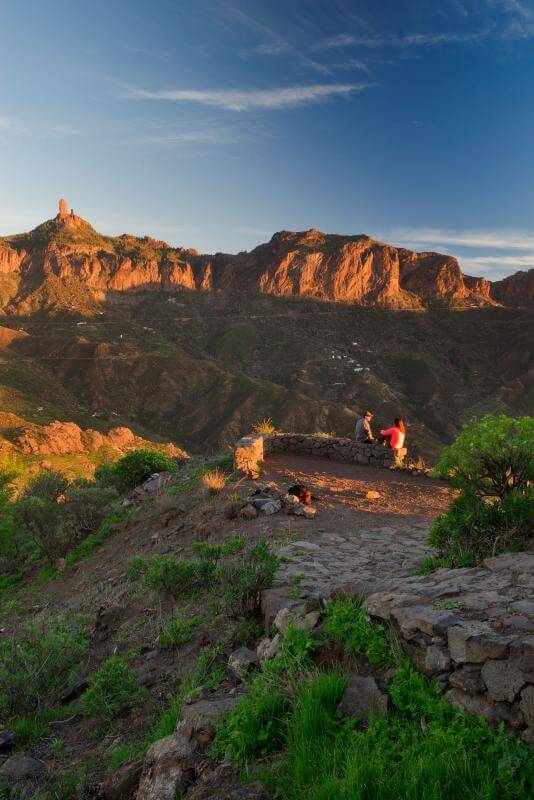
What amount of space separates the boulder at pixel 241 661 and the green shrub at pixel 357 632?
650mm

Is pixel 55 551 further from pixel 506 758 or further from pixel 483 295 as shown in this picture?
pixel 483 295

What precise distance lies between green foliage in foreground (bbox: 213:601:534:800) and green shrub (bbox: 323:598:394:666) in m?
0.01

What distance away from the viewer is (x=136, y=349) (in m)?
69.1

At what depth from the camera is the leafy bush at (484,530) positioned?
486 centimetres

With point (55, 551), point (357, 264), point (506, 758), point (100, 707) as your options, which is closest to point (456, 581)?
point (506, 758)

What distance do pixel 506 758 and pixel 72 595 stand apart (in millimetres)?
7731

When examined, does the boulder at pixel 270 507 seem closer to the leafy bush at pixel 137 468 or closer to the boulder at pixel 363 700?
the boulder at pixel 363 700

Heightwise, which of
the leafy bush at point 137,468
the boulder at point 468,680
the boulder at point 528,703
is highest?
the boulder at point 528,703

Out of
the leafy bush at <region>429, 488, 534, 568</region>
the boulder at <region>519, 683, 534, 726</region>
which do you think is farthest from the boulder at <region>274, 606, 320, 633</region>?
the leafy bush at <region>429, 488, 534, 568</region>

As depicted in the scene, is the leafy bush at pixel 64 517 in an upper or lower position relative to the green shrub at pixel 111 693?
lower

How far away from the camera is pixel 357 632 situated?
333 centimetres

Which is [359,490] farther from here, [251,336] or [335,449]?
[251,336]

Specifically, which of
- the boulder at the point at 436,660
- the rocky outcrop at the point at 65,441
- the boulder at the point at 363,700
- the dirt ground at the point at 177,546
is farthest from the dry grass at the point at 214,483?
the rocky outcrop at the point at 65,441

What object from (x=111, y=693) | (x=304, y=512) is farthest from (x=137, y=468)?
(x=111, y=693)
